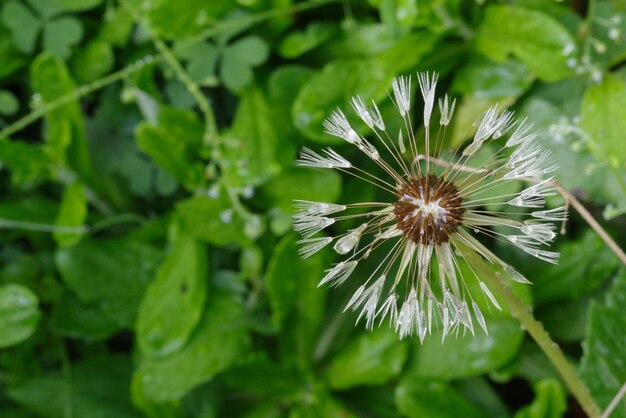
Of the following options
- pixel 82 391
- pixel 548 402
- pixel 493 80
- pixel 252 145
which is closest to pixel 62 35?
pixel 252 145

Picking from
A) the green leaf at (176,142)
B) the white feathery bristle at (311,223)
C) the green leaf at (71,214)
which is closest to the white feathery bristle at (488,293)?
the white feathery bristle at (311,223)

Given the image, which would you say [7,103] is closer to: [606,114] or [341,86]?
[341,86]

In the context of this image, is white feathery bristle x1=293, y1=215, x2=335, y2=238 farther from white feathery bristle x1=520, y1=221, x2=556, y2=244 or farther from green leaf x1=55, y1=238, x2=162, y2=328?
green leaf x1=55, y1=238, x2=162, y2=328

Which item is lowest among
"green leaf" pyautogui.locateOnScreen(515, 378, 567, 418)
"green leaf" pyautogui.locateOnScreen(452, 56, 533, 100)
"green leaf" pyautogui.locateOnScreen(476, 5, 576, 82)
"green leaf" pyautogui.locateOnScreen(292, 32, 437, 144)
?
"green leaf" pyautogui.locateOnScreen(515, 378, 567, 418)

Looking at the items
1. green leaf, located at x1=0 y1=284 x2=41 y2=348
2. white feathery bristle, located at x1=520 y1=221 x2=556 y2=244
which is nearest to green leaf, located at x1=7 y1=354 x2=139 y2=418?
green leaf, located at x1=0 y1=284 x2=41 y2=348

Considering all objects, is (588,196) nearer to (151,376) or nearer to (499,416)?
(499,416)
